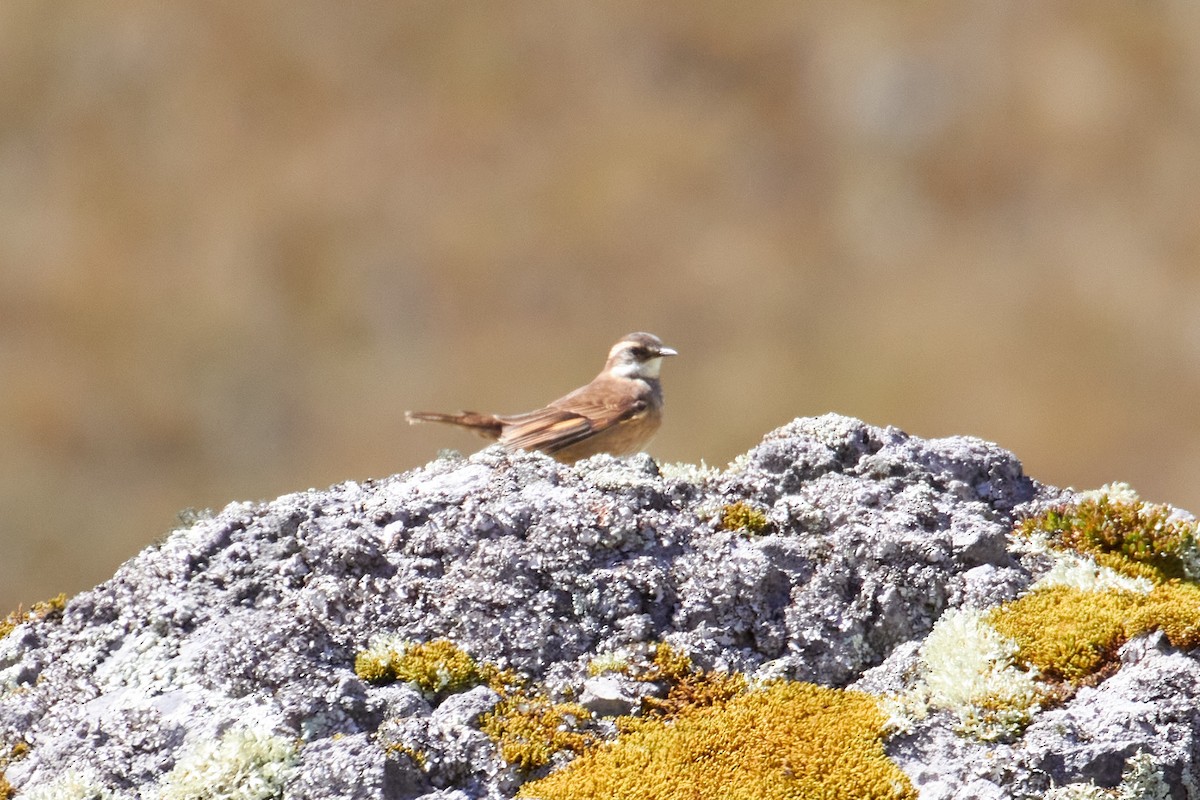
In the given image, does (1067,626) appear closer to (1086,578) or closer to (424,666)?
(1086,578)

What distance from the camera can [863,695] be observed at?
174 inches

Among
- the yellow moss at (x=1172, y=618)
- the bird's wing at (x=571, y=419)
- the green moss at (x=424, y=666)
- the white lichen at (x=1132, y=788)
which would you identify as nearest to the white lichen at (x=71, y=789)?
the green moss at (x=424, y=666)

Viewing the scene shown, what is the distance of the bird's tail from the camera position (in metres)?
10.3

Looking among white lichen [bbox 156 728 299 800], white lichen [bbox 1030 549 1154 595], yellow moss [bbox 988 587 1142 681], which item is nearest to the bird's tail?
white lichen [bbox 1030 549 1154 595]

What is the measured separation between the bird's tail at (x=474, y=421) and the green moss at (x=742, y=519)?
5.04m

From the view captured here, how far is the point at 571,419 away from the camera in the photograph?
9781 millimetres

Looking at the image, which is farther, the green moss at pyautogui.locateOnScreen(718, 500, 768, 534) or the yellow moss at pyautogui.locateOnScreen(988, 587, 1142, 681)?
the green moss at pyautogui.locateOnScreen(718, 500, 768, 534)

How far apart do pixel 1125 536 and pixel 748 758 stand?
204cm

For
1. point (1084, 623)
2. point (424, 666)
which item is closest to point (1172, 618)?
point (1084, 623)

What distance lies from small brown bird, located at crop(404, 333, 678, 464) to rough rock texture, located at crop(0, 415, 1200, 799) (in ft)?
12.9

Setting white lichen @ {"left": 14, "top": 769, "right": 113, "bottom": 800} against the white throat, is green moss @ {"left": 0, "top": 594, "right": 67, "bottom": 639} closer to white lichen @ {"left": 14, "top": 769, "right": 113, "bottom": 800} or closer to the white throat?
white lichen @ {"left": 14, "top": 769, "right": 113, "bottom": 800}

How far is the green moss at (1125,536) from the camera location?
201 inches

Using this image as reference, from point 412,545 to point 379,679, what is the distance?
2.13ft

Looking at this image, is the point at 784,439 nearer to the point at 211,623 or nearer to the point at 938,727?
the point at 938,727
